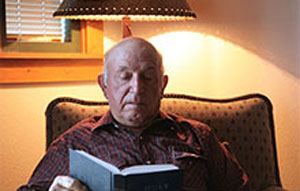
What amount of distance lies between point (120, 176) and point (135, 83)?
19.0 inches

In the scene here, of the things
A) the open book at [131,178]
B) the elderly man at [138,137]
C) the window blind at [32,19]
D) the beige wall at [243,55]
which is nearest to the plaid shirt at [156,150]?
the elderly man at [138,137]

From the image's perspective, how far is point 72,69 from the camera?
189 cm

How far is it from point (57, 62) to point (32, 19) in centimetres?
20

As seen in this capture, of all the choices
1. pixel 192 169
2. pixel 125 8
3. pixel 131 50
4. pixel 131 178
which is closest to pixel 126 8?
pixel 125 8

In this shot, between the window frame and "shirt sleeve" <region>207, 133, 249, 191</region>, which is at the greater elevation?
the window frame

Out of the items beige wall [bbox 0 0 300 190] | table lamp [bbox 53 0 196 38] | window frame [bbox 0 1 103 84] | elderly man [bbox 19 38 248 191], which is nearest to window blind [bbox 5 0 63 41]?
window frame [bbox 0 1 103 84]

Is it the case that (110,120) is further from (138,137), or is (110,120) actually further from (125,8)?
(125,8)

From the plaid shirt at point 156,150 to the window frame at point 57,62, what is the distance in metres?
0.40

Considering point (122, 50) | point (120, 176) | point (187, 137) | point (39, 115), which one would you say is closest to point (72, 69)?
point (39, 115)

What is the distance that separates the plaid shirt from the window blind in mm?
525

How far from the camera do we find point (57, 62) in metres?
1.85

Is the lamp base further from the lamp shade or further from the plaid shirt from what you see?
the plaid shirt

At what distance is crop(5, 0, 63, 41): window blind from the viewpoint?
178 cm

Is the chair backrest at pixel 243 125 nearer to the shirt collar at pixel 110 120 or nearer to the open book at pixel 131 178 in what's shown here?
the shirt collar at pixel 110 120
